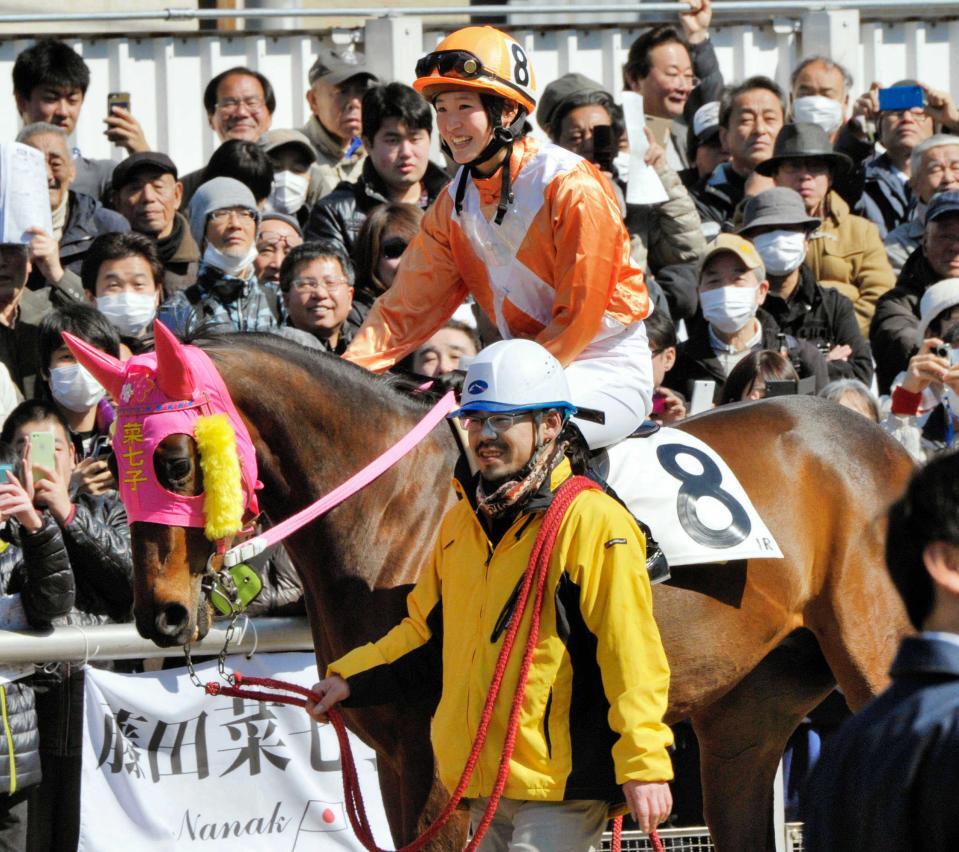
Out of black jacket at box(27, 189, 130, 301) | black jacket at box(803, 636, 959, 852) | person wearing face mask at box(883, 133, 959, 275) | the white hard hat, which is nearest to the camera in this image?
black jacket at box(803, 636, 959, 852)

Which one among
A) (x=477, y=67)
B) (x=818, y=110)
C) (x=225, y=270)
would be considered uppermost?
(x=818, y=110)

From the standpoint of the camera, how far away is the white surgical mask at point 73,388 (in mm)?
6512

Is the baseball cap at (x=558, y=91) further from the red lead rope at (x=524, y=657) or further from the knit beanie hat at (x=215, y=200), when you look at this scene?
the red lead rope at (x=524, y=657)

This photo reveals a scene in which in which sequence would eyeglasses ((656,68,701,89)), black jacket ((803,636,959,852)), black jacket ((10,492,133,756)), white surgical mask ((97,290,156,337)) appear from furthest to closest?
eyeglasses ((656,68,701,89)) → white surgical mask ((97,290,156,337)) → black jacket ((10,492,133,756)) → black jacket ((803,636,959,852))

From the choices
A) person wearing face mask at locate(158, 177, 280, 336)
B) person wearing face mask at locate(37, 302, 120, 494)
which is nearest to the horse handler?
person wearing face mask at locate(37, 302, 120, 494)

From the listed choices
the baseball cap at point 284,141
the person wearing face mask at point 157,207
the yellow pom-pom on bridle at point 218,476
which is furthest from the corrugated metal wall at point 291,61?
the yellow pom-pom on bridle at point 218,476

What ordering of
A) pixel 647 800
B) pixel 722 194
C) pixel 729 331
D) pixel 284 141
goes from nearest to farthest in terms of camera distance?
pixel 647 800 → pixel 729 331 → pixel 284 141 → pixel 722 194

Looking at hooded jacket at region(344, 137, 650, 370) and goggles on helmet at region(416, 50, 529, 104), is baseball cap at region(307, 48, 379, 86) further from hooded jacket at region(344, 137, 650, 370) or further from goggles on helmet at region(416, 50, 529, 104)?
goggles on helmet at region(416, 50, 529, 104)

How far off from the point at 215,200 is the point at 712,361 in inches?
95.7

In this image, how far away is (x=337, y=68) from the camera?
9.50m

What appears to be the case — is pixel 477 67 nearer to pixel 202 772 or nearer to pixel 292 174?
pixel 202 772

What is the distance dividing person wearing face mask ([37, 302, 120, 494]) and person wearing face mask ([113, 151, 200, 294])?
58.3 inches

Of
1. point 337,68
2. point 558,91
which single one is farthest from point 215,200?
point 558,91

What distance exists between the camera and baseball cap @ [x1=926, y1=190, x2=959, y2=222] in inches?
327
